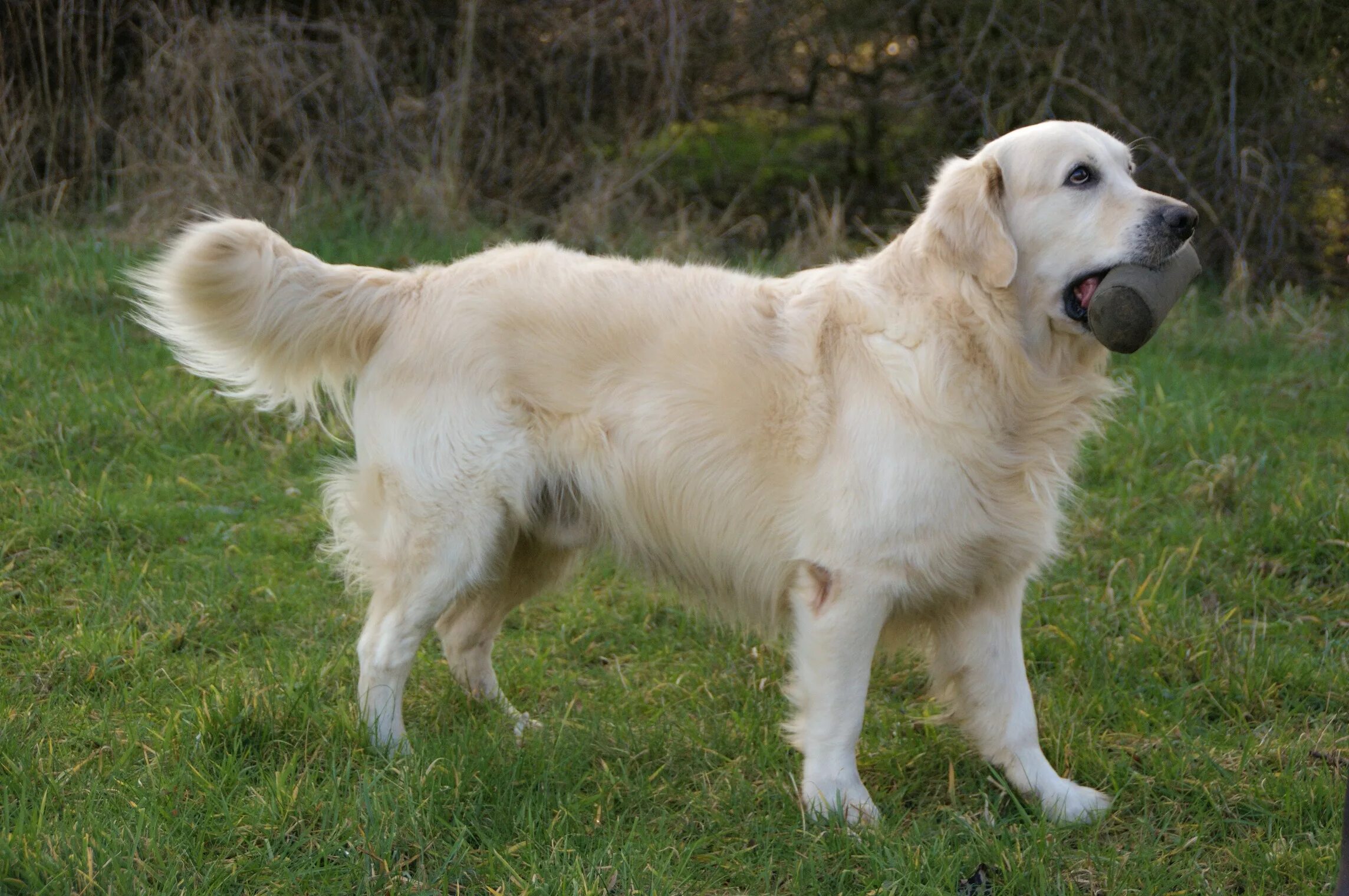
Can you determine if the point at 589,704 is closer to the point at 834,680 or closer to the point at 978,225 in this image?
the point at 834,680

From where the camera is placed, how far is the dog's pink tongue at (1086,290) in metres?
3.11

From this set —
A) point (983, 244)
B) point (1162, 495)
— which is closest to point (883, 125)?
point (1162, 495)

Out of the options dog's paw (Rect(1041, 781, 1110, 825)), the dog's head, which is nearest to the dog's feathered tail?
the dog's head

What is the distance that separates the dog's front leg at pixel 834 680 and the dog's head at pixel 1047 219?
800mm

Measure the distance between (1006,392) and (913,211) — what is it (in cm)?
623

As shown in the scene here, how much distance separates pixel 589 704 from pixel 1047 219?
6.00 ft

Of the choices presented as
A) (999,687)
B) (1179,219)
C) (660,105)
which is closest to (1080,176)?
(1179,219)

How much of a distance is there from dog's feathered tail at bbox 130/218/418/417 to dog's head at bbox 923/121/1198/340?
1497mm

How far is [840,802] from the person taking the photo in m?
3.06

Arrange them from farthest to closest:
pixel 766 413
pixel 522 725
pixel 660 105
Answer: pixel 660 105, pixel 522 725, pixel 766 413

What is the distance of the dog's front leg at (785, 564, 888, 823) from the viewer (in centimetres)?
308

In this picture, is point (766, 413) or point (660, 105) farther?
point (660, 105)

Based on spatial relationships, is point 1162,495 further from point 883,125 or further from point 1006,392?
point 883,125

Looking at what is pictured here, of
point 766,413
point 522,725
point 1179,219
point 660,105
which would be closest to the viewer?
point 1179,219
